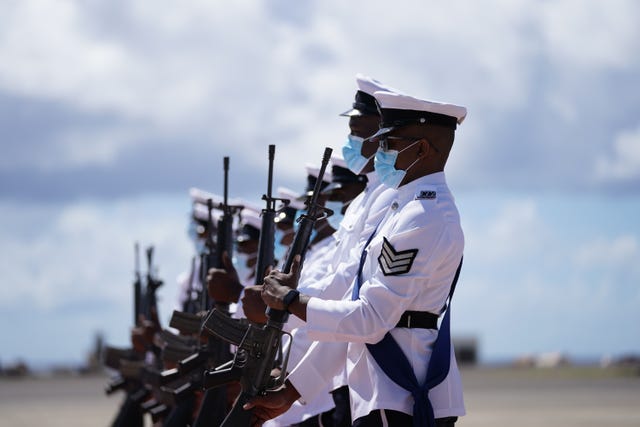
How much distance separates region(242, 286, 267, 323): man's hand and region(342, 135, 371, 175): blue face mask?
1.75 metres

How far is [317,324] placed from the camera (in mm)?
6402

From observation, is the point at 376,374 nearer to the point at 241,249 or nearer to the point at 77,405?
the point at 241,249

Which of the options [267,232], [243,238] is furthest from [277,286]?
[243,238]

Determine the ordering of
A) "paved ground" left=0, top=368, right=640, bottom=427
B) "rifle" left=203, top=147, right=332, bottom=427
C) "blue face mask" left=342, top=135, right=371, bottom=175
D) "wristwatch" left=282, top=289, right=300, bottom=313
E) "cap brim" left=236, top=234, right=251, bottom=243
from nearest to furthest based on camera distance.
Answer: "wristwatch" left=282, top=289, right=300, bottom=313 < "rifle" left=203, top=147, right=332, bottom=427 < "blue face mask" left=342, top=135, right=371, bottom=175 < "cap brim" left=236, top=234, right=251, bottom=243 < "paved ground" left=0, top=368, right=640, bottom=427

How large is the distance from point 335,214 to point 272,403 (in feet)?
10.2

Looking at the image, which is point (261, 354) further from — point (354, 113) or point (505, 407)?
point (505, 407)

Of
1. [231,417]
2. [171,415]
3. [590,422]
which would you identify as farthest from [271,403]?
[590,422]

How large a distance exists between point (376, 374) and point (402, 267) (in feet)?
1.89

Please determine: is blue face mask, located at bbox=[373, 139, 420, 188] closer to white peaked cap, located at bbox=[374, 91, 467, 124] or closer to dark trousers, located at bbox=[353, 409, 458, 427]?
white peaked cap, located at bbox=[374, 91, 467, 124]

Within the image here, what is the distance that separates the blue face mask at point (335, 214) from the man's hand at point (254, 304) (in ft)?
9.75

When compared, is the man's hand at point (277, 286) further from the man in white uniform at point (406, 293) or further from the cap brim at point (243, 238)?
the cap brim at point (243, 238)

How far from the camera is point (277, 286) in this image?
6.57 m

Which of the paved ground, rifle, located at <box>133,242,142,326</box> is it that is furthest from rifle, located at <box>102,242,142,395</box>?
the paved ground

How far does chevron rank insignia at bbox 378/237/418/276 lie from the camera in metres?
6.29
